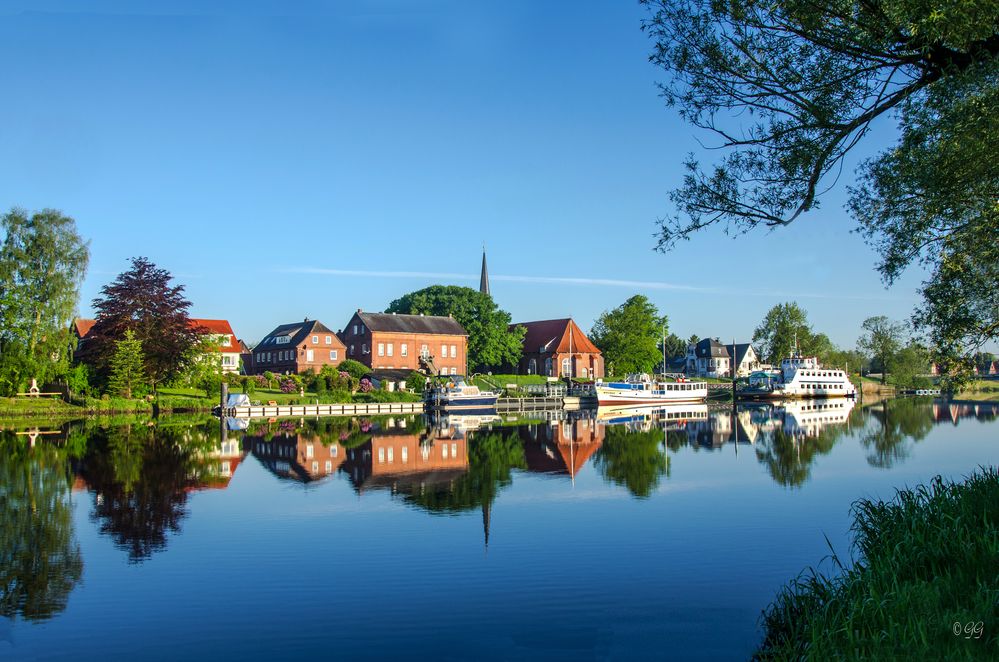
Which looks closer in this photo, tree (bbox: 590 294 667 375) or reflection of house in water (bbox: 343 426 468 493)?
reflection of house in water (bbox: 343 426 468 493)

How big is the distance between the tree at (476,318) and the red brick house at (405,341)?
2.43 meters

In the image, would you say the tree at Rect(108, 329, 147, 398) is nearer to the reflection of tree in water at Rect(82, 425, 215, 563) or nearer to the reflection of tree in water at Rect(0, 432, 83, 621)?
the reflection of tree in water at Rect(82, 425, 215, 563)

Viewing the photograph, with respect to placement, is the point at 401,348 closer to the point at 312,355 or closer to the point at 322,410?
the point at 312,355

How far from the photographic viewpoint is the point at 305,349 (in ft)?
248

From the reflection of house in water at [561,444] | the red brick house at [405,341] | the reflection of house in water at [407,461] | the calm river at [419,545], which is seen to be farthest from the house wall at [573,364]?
the calm river at [419,545]

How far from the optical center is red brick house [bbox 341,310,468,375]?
76.9m

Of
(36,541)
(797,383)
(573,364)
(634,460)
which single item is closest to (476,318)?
(573,364)

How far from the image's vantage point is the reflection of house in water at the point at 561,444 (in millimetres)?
25961

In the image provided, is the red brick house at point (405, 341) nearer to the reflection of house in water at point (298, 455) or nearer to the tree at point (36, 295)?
the tree at point (36, 295)

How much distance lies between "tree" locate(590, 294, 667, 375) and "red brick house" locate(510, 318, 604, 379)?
2290 millimetres

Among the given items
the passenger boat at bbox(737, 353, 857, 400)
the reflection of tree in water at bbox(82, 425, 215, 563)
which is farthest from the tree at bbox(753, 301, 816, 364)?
the reflection of tree in water at bbox(82, 425, 215, 563)

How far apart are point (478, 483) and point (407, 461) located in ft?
21.0

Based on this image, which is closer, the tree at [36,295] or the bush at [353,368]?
the tree at [36,295]

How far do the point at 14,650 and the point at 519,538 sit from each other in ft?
26.8
